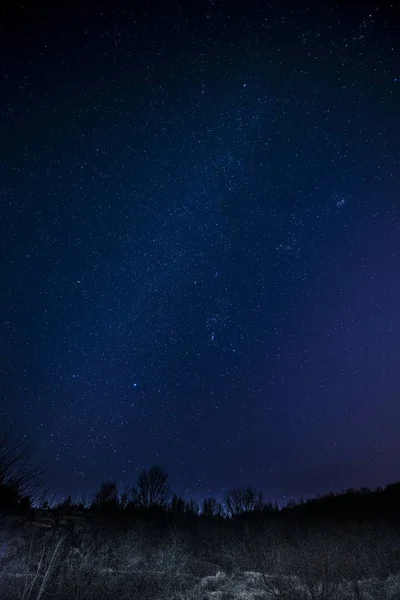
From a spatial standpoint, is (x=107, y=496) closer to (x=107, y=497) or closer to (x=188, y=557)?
(x=107, y=497)

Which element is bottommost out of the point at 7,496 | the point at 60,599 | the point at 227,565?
the point at 60,599

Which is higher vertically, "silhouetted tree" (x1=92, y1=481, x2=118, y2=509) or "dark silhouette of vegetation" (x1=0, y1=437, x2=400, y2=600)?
"silhouetted tree" (x1=92, y1=481, x2=118, y2=509)

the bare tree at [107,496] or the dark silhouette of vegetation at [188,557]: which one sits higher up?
the bare tree at [107,496]

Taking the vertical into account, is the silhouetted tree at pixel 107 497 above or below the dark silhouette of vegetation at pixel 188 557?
above

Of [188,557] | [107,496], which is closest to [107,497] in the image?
[107,496]

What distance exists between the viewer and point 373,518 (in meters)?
37.1

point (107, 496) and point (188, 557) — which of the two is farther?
point (107, 496)

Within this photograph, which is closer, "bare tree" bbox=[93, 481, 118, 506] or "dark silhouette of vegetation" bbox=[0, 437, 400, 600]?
"dark silhouette of vegetation" bbox=[0, 437, 400, 600]

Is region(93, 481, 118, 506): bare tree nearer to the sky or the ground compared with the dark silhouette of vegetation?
nearer to the sky

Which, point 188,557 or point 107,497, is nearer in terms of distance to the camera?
point 188,557

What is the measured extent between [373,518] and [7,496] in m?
39.2

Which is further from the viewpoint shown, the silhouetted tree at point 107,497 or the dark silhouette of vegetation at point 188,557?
the silhouetted tree at point 107,497

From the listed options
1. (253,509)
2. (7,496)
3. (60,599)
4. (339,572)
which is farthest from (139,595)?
(253,509)

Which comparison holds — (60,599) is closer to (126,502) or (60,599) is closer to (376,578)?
(376,578)
